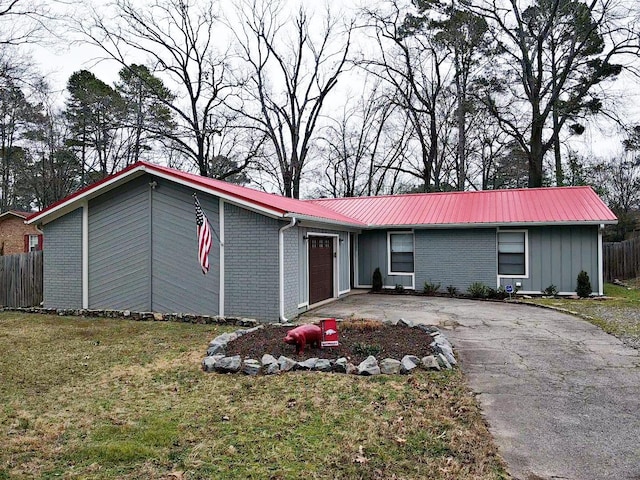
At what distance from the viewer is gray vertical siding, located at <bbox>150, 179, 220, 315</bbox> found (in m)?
9.95

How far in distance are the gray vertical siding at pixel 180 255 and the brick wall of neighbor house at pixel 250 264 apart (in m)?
0.32

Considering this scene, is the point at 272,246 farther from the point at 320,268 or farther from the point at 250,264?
the point at 320,268

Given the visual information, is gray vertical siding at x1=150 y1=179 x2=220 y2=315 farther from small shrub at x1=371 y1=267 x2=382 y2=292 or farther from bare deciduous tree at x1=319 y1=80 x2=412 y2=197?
bare deciduous tree at x1=319 y1=80 x2=412 y2=197

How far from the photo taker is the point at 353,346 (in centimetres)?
660

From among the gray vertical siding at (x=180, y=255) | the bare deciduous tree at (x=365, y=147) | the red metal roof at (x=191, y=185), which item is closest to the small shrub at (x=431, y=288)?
the red metal roof at (x=191, y=185)

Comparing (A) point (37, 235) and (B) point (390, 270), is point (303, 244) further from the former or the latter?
(A) point (37, 235)

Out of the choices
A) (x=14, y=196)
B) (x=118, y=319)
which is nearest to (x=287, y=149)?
(x=14, y=196)

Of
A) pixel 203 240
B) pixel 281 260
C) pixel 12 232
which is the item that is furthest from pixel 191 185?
pixel 12 232

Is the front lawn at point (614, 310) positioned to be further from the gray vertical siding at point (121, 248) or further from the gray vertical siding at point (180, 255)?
the gray vertical siding at point (121, 248)

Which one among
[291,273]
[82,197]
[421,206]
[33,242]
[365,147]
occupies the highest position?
[365,147]

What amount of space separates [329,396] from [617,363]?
419cm

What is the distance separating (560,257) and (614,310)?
9.82ft

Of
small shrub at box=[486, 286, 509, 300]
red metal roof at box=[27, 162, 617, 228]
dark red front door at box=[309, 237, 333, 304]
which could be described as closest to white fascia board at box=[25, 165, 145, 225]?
red metal roof at box=[27, 162, 617, 228]

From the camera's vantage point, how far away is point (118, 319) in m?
10.3
